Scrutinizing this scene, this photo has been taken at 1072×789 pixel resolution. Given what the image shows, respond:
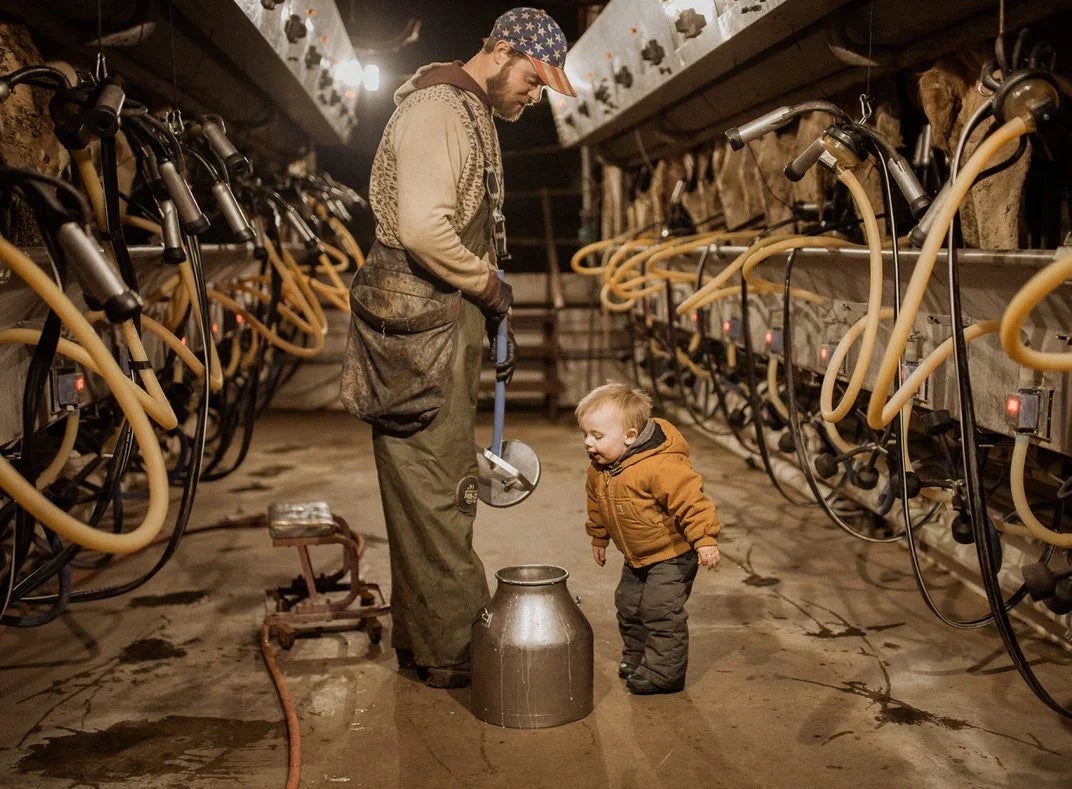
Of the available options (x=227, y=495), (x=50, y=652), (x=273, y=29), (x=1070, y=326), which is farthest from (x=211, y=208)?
(x=1070, y=326)

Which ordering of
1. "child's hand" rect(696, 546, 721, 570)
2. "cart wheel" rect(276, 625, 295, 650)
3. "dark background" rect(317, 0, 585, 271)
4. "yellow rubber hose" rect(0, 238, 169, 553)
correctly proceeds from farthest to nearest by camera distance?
"dark background" rect(317, 0, 585, 271) < "cart wheel" rect(276, 625, 295, 650) < "child's hand" rect(696, 546, 721, 570) < "yellow rubber hose" rect(0, 238, 169, 553)

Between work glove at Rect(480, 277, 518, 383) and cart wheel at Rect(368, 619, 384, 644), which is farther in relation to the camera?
cart wheel at Rect(368, 619, 384, 644)

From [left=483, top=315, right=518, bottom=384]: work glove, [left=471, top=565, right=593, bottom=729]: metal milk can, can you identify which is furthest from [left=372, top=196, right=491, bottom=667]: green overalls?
[left=471, top=565, right=593, bottom=729]: metal milk can

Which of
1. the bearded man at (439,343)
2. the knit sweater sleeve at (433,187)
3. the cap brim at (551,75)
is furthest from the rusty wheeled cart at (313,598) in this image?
the cap brim at (551,75)

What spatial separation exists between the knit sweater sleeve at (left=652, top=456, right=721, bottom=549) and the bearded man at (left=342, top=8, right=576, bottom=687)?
1.73ft

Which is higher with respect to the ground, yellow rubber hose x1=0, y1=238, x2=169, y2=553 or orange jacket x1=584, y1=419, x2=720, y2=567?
yellow rubber hose x1=0, y1=238, x2=169, y2=553

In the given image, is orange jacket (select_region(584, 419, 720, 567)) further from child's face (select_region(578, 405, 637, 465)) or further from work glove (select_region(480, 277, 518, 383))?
work glove (select_region(480, 277, 518, 383))

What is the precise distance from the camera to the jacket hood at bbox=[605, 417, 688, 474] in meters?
3.00

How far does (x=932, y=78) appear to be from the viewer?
3531 mm

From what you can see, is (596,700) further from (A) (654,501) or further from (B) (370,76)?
(B) (370,76)

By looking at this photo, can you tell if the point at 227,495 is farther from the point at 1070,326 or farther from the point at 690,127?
the point at 1070,326

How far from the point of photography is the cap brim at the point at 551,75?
3.02 meters

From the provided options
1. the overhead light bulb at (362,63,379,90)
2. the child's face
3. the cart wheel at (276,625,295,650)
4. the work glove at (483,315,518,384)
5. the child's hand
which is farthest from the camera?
the overhead light bulb at (362,63,379,90)

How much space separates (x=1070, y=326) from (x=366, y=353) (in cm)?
172
